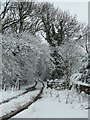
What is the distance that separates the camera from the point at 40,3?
137 ft

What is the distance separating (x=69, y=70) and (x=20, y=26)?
39.2 feet

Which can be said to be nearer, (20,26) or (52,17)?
(20,26)

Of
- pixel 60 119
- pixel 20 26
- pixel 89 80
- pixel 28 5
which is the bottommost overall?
pixel 60 119

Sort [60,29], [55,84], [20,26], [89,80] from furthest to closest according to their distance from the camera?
1. [60,29]
2. [20,26]
3. [55,84]
4. [89,80]

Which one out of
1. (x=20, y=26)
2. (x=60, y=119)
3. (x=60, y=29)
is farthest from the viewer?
(x=60, y=29)

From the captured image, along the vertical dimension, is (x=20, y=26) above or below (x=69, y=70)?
above

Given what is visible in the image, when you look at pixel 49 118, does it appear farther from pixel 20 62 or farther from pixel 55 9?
pixel 55 9

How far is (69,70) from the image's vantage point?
28219mm

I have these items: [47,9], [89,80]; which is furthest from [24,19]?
Result: [89,80]

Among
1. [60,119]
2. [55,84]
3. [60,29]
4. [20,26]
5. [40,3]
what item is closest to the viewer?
[60,119]

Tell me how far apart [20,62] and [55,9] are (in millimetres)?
20350

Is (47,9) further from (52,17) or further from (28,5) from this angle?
(28,5)

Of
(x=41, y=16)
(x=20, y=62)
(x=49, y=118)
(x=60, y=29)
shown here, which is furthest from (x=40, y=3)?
(x=49, y=118)

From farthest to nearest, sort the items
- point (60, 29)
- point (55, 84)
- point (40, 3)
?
point (60, 29) < point (40, 3) < point (55, 84)
